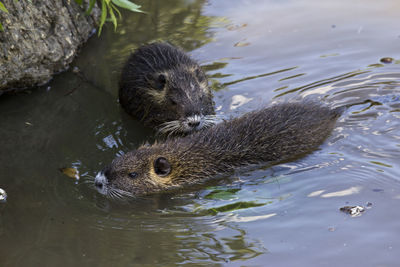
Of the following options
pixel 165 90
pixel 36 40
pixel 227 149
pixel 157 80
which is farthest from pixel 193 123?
pixel 36 40

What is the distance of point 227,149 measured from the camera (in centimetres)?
530

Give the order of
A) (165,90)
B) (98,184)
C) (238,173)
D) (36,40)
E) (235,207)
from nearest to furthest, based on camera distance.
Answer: (235,207)
(98,184)
(238,173)
(165,90)
(36,40)

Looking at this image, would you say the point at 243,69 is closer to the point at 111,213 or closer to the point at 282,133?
the point at 282,133

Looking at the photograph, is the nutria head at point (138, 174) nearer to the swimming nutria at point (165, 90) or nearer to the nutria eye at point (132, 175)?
the nutria eye at point (132, 175)

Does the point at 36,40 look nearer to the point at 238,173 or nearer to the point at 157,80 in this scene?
the point at 157,80

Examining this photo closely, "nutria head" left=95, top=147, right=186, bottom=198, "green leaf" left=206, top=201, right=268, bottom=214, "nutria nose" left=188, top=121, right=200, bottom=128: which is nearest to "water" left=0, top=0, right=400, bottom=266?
"green leaf" left=206, top=201, right=268, bottom=214

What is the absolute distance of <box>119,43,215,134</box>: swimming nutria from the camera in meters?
5.85

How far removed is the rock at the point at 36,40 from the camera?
6.06 metres

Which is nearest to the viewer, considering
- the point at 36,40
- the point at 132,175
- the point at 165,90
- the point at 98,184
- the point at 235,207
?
the point at 235,207

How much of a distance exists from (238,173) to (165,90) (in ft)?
4.56

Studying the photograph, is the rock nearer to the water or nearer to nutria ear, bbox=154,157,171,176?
the water

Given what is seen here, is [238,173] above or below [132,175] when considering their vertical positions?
below

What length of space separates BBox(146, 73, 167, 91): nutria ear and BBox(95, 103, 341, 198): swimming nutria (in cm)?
89

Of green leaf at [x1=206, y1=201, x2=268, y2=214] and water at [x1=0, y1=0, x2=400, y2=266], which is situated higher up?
water at [x1=0, y1=0, x2=400, y2=266]
